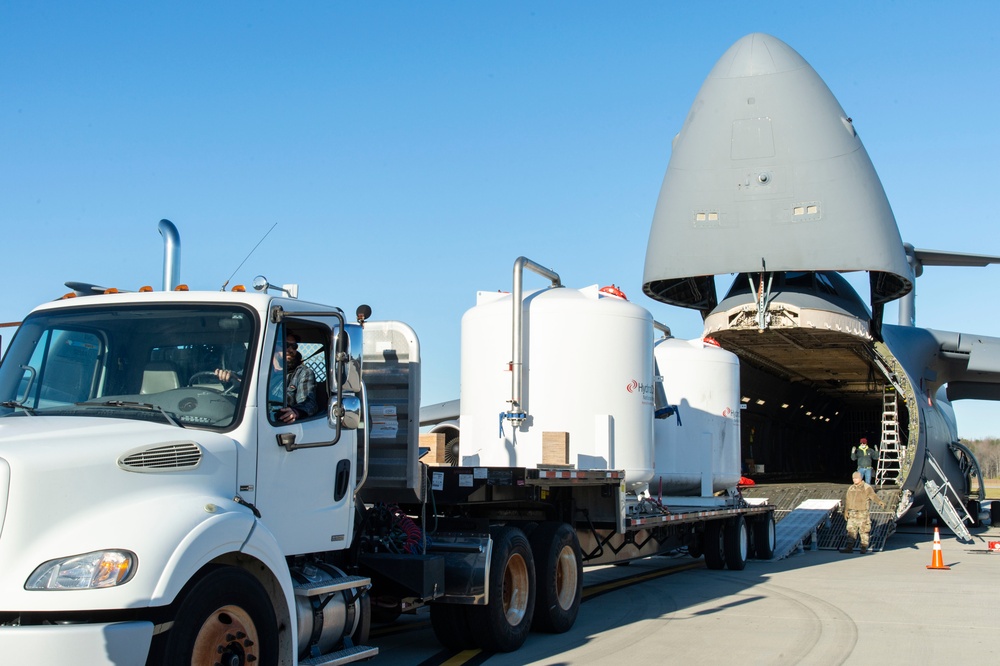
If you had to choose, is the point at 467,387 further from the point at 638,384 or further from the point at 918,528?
the point at 918,528

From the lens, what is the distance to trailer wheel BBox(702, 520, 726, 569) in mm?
16375

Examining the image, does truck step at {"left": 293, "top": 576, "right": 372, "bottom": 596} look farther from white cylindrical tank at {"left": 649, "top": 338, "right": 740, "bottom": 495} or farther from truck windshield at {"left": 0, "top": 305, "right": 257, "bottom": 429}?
white cylindrical tank at {"left": 649, "top": 338, "right": 740, "bottom": 495}

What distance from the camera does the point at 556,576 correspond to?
31.8 ft

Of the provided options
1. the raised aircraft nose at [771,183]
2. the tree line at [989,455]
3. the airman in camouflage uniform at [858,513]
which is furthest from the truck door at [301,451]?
the tree line at [989,455]

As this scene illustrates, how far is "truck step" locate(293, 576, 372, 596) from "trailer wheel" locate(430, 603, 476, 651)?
1837 mm

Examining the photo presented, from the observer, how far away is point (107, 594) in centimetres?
478

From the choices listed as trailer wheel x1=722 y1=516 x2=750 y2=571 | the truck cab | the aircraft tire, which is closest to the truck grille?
the truck cab

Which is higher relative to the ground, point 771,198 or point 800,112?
point 800,112

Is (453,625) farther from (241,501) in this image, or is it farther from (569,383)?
(569,383)

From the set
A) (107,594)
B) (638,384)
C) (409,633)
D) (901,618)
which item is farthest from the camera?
(638,384)

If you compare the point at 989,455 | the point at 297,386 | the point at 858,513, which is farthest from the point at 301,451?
the point at 989,455

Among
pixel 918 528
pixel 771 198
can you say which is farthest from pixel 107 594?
pixel 918 528

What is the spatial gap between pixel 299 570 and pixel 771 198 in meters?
15.6

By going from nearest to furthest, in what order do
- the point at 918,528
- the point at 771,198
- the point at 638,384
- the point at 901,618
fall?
the point at 901,618, the point at 638,384, the point at 771,198, the point at 918,528
